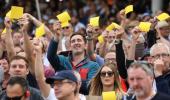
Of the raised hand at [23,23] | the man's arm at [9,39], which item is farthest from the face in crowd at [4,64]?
the raised hand at [23,23]

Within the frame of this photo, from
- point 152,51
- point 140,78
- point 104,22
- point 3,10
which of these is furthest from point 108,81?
point 3,10

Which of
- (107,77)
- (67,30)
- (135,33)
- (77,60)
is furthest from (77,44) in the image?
(67,30)

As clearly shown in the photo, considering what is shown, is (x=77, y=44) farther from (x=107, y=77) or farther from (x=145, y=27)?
(x=107, y=77)

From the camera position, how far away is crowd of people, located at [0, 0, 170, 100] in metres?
6.61

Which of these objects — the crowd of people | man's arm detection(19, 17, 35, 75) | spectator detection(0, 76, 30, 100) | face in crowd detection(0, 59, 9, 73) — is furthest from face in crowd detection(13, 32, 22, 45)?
spectator detection(0, 76, 30, 100)

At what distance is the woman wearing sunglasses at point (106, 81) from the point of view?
7910 millimetres

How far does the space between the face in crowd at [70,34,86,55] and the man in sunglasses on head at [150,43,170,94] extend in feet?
4.74

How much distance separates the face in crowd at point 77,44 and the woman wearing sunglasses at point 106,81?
3.91 ft

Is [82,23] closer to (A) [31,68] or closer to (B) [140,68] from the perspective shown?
(A) [31,68]

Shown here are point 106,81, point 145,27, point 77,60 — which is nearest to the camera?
point 106,81

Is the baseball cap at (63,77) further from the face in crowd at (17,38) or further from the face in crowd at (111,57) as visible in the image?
the face in crowd at (17,38)

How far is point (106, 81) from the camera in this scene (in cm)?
791

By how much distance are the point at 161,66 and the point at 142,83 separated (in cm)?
154

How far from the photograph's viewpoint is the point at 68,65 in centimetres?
893
